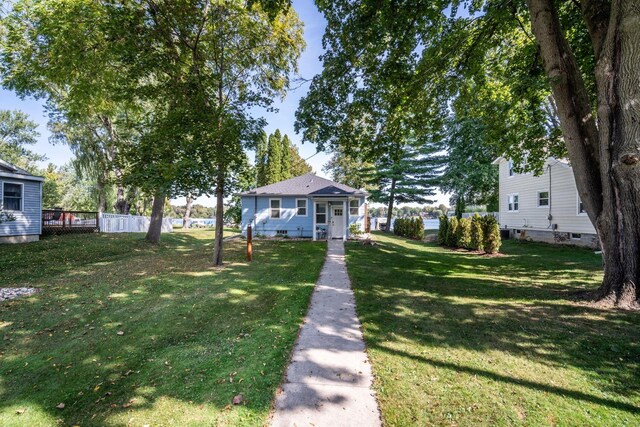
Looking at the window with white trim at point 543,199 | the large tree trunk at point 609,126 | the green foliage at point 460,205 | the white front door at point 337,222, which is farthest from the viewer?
the green foliage at point 460,205

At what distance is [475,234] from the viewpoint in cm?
1349

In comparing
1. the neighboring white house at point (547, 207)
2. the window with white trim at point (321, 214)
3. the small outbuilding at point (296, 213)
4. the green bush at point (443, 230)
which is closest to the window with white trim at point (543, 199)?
the neighboring white house at point (547, 207)

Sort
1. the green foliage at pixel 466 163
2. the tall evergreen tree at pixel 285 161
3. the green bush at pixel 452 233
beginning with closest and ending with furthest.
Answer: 1. the green bush at pixel 452 233
2. the green foliage at pixel 466 163
3. the tall evergreen tree at pixel 285 161

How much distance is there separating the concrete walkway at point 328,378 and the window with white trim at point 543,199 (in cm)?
1685

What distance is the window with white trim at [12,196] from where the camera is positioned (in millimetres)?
12727

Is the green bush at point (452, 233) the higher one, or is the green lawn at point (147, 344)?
the green bush at point (452, 233)

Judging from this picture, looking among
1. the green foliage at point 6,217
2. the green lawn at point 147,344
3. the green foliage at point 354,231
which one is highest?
the green foliage at point 6,217

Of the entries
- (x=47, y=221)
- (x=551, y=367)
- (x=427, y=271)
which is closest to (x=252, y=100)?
(x=427, y=271)

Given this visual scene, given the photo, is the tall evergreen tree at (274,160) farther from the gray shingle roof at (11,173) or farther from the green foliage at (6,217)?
the green foliage at (6,217)

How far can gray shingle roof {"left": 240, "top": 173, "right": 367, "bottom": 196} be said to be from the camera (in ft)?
54.7

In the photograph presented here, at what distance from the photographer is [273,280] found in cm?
729

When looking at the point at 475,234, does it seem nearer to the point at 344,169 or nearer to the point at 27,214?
the point at 27,214

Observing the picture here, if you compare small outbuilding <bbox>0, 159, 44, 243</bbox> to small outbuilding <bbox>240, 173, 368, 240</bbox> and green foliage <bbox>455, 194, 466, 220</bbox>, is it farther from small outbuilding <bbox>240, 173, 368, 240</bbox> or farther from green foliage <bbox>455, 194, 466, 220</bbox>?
green foliage <bbox>455, 194, 466, 220</bbox>

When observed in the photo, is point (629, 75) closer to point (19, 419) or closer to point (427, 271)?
point (427, 271)
